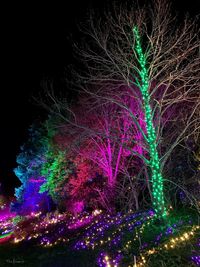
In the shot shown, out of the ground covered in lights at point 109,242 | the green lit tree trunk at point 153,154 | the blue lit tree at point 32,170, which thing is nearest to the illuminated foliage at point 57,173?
the ground covered in lights at point 109,242

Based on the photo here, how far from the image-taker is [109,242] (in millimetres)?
10117

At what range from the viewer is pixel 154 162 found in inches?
416

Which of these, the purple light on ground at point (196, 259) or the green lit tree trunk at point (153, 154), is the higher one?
the green lit tree trunk at point (153, 154)

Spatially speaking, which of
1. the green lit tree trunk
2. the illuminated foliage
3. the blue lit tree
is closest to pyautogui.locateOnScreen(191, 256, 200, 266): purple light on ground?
the green lit tree trunk

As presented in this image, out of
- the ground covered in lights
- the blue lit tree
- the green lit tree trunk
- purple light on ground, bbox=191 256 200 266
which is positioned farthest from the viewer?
the blue lit tree

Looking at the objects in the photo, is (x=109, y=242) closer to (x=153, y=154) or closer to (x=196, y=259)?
(x=153, y=154)

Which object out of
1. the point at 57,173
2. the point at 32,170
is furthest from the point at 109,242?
the point at 32,170

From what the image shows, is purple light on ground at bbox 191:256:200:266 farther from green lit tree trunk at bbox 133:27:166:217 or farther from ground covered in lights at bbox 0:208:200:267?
green lit tree trunk at bbox 133:27:166:217

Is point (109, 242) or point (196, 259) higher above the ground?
point (109, 242)

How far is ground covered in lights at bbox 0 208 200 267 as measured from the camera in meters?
7.22

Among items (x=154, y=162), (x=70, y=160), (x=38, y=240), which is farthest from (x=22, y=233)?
(x=154, y=162)

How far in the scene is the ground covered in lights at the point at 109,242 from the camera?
722cm

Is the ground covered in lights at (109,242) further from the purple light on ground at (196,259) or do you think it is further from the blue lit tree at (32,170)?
the blue lit tree at (32,170)

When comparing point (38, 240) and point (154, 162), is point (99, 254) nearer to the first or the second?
point (154, 162)
